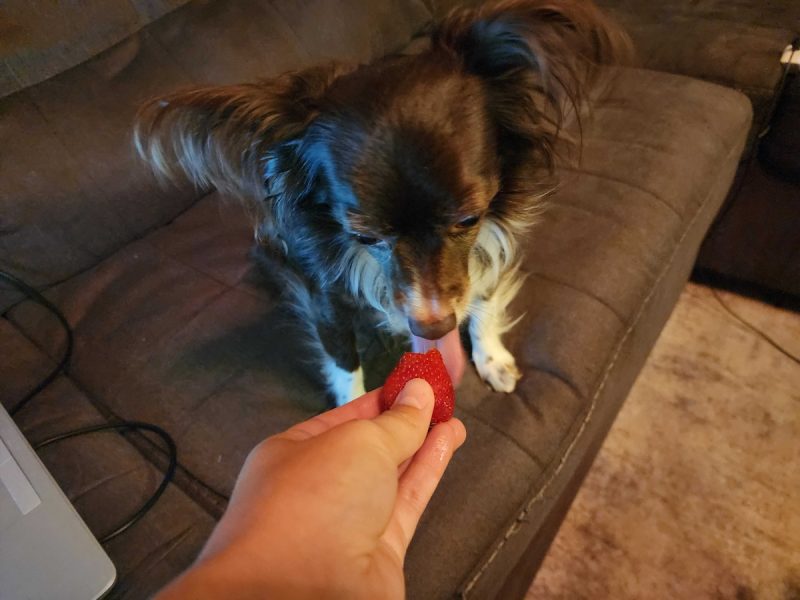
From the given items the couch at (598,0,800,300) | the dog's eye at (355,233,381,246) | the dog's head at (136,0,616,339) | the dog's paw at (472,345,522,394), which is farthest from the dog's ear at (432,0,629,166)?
the couch at (598,0,800,300)

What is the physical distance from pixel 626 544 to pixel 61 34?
2.23m

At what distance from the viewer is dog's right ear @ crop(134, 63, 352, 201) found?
1.02 meters

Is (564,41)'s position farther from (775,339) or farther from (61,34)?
(775,339)

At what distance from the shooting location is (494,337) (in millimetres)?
1459

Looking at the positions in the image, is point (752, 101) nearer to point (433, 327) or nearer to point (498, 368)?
point (498, 368)

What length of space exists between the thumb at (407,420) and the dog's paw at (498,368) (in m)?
0.40

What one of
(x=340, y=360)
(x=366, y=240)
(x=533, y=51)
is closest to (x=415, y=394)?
(x=366, y=240)

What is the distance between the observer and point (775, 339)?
2.08 metres

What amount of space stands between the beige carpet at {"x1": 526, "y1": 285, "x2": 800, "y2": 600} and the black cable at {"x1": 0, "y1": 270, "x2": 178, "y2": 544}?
43.7 inches

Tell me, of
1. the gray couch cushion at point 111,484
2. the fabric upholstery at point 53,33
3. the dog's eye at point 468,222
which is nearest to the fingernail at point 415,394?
the dog's eye at point 468,222

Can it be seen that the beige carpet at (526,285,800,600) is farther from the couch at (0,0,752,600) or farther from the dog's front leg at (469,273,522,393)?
the dog's front leg at (469,273,522,393)

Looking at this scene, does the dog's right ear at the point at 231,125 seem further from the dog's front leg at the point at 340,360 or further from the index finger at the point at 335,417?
the index finger at the point at 335,417

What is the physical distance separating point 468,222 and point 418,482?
56cm

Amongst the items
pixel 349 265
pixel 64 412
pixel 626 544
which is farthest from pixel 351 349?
pixel 626 544
